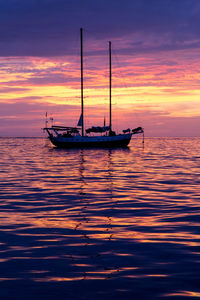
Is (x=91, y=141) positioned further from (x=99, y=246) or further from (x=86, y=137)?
(x=99, y=246)

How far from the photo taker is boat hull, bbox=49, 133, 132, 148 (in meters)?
70.1

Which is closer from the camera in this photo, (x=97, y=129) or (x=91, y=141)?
(x=91, y=141)

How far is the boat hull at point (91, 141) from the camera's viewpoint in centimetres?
7012

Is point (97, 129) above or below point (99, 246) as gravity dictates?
above

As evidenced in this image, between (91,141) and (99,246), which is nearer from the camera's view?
(99,246)

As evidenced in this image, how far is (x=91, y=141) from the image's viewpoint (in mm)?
70188

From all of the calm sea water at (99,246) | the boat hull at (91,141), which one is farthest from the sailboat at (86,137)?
the calm sea water at (99,246)

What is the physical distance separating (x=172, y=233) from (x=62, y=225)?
3.11 metres

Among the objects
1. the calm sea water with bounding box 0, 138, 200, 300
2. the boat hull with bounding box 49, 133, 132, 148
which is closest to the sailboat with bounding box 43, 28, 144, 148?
the boat hull with bounding box 49, 133, 132, 148

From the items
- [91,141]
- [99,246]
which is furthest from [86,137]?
[99,246]

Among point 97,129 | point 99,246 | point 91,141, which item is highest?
point 97,129

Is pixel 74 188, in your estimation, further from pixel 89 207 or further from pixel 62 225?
pixel 62 225

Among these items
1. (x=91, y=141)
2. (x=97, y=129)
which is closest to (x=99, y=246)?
(x=91, y=141)

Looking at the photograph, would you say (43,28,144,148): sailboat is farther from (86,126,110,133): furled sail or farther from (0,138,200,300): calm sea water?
(0,138,200,300): calm sea water
